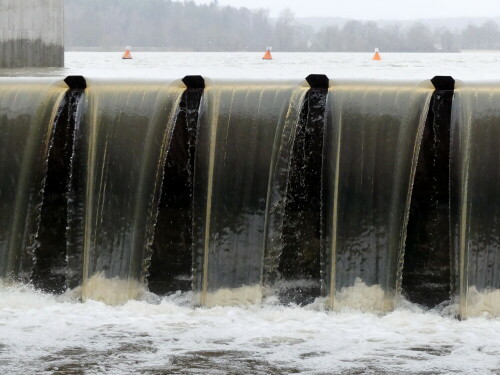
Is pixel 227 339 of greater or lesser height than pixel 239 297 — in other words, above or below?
below

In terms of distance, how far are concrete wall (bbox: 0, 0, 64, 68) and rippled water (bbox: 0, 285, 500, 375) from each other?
1244 centimetres

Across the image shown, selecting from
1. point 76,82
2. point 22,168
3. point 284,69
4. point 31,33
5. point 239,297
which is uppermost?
point 31,33

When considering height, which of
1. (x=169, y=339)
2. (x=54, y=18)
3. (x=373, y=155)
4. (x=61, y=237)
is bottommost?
(x=169, y=339)

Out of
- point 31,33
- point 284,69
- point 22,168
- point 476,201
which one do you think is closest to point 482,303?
point 476,201

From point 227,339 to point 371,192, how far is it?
1.87 meters

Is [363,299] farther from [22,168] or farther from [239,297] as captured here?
[22,168]

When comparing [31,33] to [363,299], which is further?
[31,33]

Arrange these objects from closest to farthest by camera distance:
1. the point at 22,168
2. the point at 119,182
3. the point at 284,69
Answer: the point at 119,182
the point at 22,168
the point at 284,69

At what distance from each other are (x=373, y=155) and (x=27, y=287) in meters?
3.23

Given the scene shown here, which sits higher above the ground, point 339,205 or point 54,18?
point 54,18

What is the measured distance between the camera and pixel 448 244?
9.77 m

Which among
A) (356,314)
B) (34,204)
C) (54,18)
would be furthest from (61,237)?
(54,18)

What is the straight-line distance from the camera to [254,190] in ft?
32.7

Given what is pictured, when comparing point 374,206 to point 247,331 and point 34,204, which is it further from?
point 34,204
